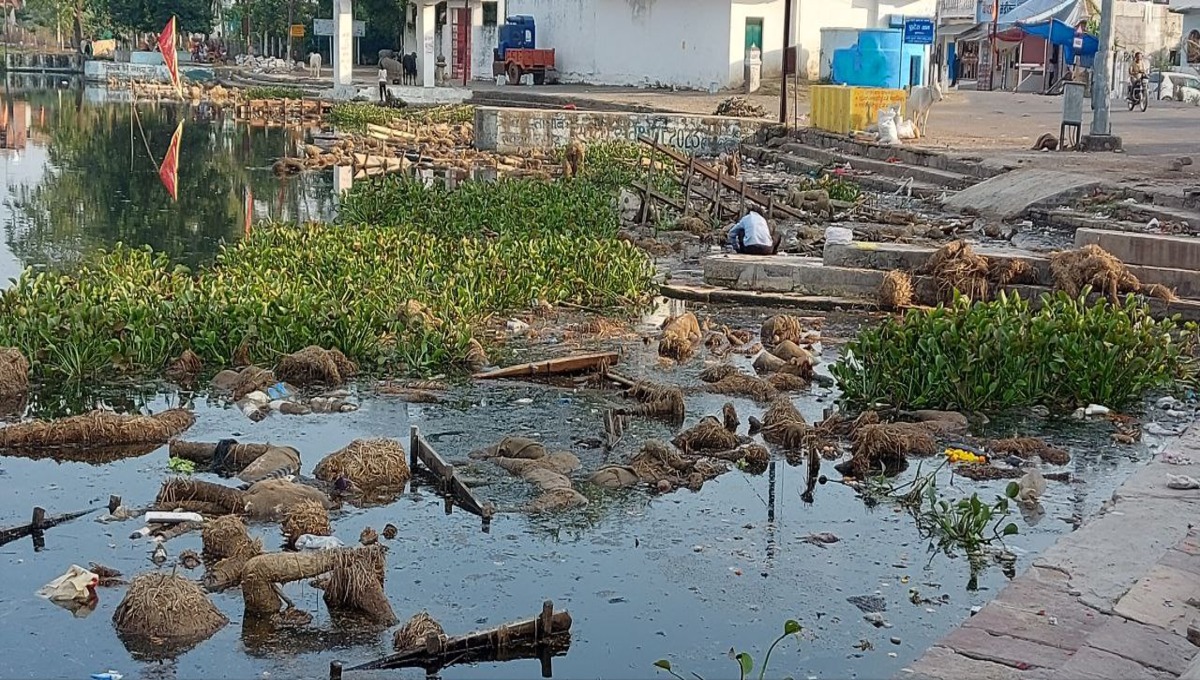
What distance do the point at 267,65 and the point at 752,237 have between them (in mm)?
50996

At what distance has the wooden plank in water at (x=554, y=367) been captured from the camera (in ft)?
32.9

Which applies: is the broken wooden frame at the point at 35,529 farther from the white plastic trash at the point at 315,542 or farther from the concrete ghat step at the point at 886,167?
the concrete ghat step at the point at 886,167

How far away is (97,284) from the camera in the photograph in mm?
11367

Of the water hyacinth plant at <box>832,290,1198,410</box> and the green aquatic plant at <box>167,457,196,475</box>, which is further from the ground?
the water hyacinth plant at <box>832,290,1198,410</box>

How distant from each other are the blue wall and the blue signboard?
425 millimetres

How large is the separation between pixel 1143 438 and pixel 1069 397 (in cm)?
66

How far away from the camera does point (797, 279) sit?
1362 centimetres

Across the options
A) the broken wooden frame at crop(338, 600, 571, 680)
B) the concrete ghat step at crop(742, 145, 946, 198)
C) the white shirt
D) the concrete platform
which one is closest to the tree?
the concrete ghat step at crop(742, 145, 946, 198)

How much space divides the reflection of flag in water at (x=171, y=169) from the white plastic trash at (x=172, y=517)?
1567cm

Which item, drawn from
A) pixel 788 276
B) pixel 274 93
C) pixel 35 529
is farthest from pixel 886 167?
pixel 274 93

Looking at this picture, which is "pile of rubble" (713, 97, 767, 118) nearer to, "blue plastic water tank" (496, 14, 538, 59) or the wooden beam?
the wooden beam

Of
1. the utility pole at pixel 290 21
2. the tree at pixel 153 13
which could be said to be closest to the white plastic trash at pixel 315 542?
the utility pole at pixel 290 21

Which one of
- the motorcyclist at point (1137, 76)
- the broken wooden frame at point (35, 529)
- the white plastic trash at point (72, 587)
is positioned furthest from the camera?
the motorcyclist at point (1137, 76)

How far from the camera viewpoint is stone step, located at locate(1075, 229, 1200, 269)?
1238 centimetres
